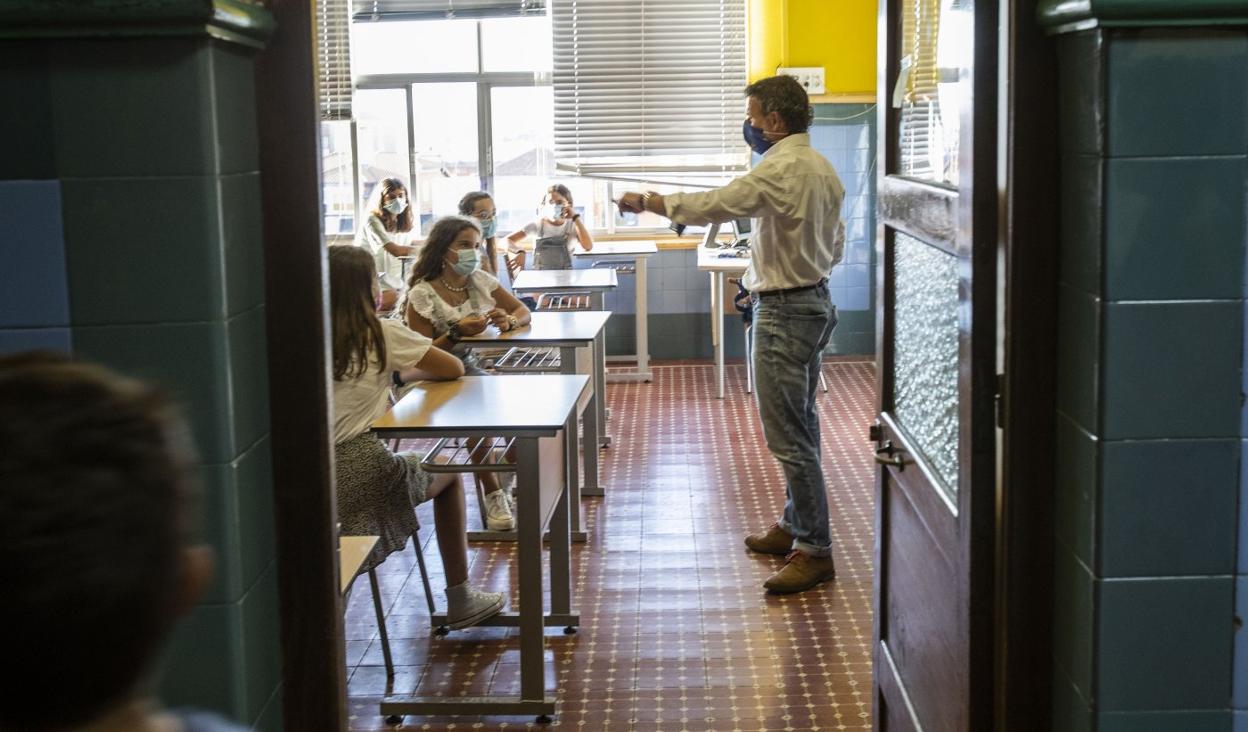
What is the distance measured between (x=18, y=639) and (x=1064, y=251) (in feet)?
4.66

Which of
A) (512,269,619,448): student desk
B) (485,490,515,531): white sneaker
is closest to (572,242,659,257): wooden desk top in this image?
(512,269,619,448): student desk

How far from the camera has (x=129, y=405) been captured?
2.58ft

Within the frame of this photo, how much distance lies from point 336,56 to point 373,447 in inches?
243

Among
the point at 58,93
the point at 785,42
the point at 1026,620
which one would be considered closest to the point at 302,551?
the point at 58,93

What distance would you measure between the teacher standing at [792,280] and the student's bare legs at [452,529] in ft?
3.21

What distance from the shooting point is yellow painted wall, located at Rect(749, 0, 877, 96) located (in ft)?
28.8

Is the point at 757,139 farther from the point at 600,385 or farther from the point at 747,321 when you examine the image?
the point at 747,321

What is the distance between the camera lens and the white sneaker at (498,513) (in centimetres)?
516

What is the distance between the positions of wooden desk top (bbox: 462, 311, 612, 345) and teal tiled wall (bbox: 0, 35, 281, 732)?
3.23 metres

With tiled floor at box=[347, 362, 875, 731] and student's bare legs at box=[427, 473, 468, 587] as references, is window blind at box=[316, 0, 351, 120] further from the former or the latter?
student's bare legs at box=[427, 473, 468, 587]

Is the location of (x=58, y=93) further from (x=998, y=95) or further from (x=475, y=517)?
(x=475, y=517)

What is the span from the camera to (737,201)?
4.09m

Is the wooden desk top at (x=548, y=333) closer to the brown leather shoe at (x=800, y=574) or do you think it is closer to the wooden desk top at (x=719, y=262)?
the brown leather shoe at (x=800, y=574)

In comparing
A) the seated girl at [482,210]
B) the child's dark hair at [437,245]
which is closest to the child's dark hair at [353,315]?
the child's dark hair at [437,245]
